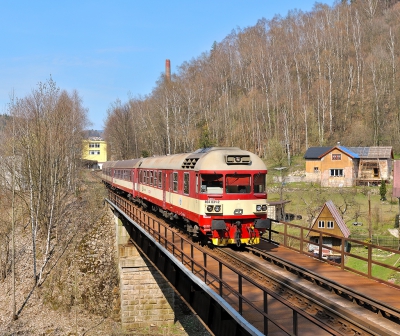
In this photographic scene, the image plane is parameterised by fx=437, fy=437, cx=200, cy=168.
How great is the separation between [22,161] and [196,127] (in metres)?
34.6

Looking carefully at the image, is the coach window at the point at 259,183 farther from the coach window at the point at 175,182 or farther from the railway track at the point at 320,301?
the coach window at the point at 175,182

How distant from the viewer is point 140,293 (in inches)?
1073

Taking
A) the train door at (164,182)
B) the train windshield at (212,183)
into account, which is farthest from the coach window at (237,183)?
the train door at (164,182)

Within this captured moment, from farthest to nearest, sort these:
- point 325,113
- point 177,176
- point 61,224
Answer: point 325,113 → point 61,224 → point 177,176

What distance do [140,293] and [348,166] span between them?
31.7m

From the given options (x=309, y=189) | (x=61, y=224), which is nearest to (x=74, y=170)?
(x=61, y=224)

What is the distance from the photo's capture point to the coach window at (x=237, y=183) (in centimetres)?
1466

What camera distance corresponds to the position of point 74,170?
42281 mm

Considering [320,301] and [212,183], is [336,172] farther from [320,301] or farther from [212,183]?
[320,301]

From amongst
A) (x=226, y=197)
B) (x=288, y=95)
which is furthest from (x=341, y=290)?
(x=288, y=95)

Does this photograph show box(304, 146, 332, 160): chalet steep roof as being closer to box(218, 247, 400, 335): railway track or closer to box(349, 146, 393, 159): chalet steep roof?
box(349, 146, 393, 159): chalet steep roof

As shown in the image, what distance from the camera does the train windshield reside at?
14609 millimetres

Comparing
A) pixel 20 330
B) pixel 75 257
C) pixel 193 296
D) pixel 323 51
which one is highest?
pixel 323 51

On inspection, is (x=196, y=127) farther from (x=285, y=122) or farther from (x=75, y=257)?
(x=75, y=257)
